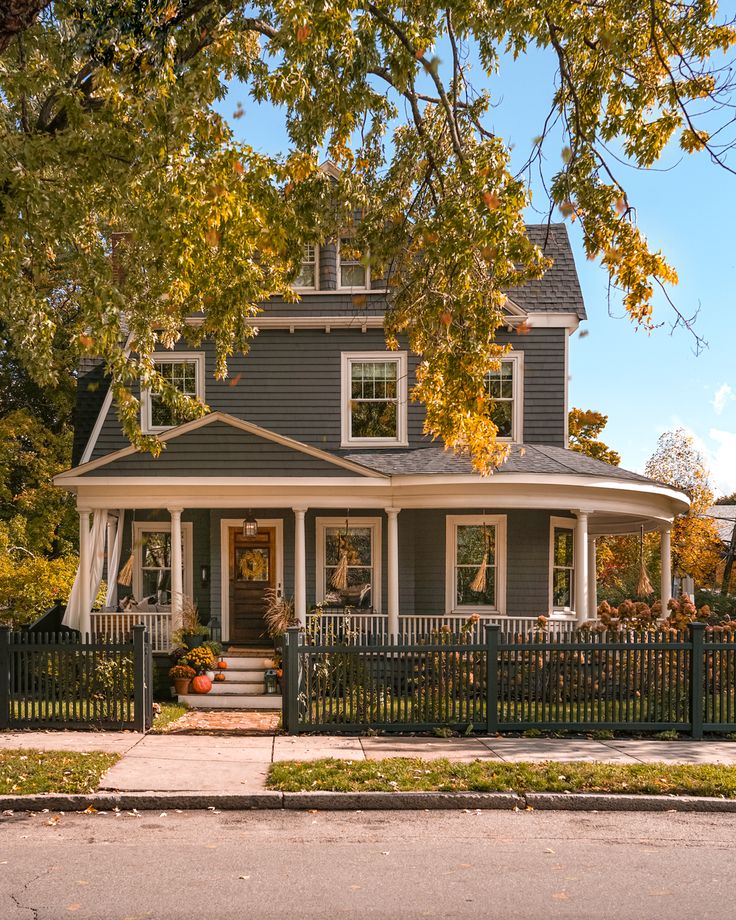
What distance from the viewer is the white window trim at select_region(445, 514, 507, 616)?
715 inches

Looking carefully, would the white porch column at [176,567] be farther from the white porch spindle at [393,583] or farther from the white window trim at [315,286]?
the white window trim at [315,286]

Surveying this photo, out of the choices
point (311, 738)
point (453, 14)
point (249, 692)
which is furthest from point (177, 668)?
point (453, 14)

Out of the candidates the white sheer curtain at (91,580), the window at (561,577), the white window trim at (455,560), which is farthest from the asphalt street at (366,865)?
the window at (561,577)

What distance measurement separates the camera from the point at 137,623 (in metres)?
17.2

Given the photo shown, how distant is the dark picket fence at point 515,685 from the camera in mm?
11078

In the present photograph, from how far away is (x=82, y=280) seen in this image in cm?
1254

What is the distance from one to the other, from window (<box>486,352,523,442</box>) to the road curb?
36.2ft

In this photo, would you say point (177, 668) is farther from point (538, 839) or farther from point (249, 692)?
point (538, 839)

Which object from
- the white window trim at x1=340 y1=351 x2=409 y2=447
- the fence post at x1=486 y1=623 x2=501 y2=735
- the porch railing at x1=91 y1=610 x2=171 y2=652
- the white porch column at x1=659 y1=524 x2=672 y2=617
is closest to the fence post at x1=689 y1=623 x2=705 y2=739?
the fence post at x1=486 y1=623 x2=501 y2=735

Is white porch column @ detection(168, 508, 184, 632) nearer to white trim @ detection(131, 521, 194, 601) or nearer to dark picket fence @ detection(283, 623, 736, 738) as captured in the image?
white trim @ detection(131, 521, 194, 601)

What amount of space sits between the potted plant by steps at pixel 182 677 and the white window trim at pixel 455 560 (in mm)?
5180

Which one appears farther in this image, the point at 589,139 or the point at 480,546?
the point at 480,546

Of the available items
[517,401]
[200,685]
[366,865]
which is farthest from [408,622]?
[366,865]

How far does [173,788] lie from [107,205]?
7.53m
